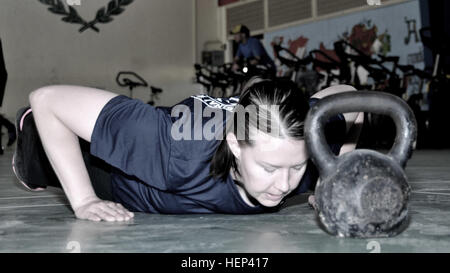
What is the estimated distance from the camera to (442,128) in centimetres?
547

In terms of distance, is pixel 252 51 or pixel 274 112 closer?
pixel 274 112

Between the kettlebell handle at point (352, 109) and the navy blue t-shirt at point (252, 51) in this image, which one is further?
the navy blue t-shirt at point (252, 51)

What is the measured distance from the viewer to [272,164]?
1.17 meters

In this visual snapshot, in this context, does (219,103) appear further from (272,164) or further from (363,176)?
(363,176)

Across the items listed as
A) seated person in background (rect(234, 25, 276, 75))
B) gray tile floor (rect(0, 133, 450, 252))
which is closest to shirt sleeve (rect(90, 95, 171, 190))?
gray tile floor (rect(0, 133, 450, 252))

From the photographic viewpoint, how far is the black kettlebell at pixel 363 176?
989 mm

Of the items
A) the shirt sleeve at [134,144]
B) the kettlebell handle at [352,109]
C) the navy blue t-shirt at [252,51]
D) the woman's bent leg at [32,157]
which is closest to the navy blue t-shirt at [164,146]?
the shirt sleeve at [134,144]

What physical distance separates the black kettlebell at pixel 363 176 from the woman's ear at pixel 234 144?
25cm

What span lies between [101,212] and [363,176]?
2.33 ft

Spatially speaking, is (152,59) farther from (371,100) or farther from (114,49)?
(371,100)

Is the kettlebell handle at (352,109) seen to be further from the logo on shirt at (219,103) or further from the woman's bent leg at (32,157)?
the woman's bent leg at (32,157)

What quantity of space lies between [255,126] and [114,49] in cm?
833
